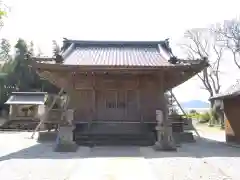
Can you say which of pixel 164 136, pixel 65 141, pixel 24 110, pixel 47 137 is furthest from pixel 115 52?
pixel 24 110

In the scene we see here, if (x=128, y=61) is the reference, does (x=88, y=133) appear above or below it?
below

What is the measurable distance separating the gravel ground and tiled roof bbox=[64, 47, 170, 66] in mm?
4704

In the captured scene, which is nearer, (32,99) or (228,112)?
(228,112)

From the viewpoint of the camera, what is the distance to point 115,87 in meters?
14.0

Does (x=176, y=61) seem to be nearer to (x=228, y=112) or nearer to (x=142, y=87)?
(x=142, y=87)

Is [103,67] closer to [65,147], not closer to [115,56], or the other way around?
[65,147]

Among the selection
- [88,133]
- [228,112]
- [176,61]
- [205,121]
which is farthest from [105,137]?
[205,121]

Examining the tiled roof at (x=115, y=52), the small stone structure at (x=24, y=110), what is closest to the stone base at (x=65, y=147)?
the tiled roof at (x=115, y=52)

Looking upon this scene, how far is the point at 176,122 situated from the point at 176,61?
3.43m
